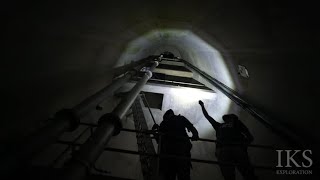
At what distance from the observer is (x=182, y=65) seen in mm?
12281

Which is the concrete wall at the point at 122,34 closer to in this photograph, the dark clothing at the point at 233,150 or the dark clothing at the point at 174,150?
the dark clothing at the point at 233,150

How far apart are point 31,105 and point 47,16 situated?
148cm

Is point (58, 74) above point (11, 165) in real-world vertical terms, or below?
above

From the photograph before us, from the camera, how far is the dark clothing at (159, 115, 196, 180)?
4.11m

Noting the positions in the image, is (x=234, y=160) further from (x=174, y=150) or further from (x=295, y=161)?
(x=174, y=150)

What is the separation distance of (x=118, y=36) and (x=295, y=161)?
4.83 m

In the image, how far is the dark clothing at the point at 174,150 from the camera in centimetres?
411

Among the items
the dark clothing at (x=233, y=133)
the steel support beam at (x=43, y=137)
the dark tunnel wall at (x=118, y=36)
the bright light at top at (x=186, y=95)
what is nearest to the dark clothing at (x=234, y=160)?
the dark clothing at (x=233, y=133)

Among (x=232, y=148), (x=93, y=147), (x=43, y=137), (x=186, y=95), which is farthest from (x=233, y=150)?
(x=186, y=95)

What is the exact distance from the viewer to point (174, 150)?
4.36 m

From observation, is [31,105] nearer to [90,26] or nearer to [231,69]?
[90,26]

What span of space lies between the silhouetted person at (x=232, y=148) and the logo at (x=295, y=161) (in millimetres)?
573

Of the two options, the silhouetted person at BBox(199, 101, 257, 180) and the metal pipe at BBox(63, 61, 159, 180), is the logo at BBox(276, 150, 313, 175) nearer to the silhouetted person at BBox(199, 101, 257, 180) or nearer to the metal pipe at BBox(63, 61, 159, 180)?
the silhouetted person at BBox(199, 101, 257, 180)

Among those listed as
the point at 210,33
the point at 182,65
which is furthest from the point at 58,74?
the point at 182,65
